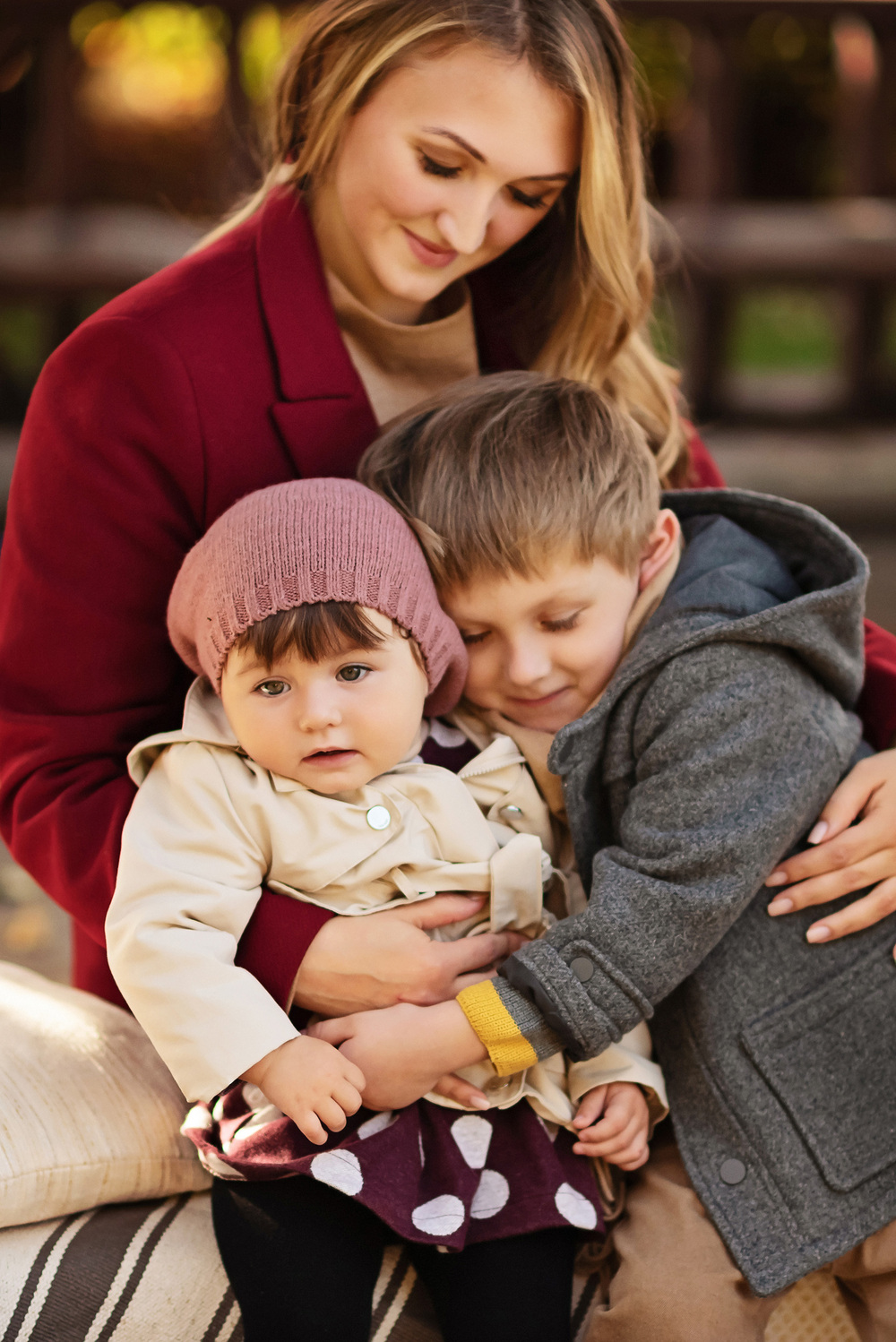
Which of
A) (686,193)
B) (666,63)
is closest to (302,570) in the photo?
(686,193)

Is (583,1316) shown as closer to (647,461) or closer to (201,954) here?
(201,954)

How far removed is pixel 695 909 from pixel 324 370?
87cm

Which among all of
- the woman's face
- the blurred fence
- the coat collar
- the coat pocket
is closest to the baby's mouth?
the coat collar

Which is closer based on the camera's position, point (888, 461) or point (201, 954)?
point (201, 954)

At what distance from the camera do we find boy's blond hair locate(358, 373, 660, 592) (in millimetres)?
1521

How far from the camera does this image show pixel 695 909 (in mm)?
1392

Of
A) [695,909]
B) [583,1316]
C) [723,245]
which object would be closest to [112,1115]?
[583,1316]

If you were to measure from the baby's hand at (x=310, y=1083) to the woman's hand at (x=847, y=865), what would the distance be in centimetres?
55

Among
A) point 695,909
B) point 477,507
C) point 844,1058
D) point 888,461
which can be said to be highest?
point 477,507

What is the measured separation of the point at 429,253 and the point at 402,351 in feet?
0.62

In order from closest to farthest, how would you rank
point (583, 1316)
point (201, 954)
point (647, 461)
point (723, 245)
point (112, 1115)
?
point (201, 954), point (583, 1316), point (112, 1115), point (647, 461), point (723, 245)

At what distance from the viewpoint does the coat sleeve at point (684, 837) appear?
4.55ft

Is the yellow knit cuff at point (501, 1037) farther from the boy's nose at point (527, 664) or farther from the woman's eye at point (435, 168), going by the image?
the woman's eye at point (435, 168)

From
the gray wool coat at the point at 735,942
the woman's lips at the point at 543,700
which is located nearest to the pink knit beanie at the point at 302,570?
the woman's lips at the point at 543,700
